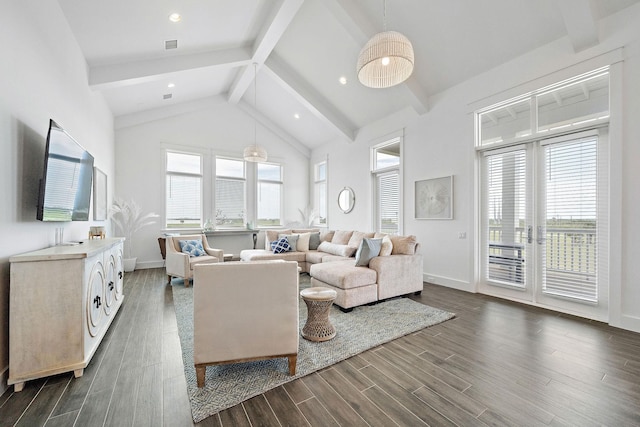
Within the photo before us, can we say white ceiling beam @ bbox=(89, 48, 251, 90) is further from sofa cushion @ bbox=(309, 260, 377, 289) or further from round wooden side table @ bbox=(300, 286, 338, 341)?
round wooden side table @ bbox=(300, 286, 338, 341)

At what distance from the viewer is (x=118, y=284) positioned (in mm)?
3430

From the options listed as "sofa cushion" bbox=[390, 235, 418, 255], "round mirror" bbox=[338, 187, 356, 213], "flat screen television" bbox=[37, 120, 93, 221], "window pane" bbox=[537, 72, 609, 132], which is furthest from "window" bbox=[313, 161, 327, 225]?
"flat screen television" bbox=[37, 120, 93, 221]

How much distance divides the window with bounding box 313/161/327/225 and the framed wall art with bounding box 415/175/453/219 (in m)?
3.32

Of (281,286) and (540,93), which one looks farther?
(540,93)

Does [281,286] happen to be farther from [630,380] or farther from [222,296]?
[630,380]

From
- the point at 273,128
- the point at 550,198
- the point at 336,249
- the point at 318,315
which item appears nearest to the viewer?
the point at 318,315

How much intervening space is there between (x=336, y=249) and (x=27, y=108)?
4462 mm

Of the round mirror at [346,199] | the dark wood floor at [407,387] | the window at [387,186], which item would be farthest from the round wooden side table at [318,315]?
the round mirror at [346,199]

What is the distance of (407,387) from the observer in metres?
1.95

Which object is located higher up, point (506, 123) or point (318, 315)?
point (506, 123)

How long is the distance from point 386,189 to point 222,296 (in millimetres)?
5002

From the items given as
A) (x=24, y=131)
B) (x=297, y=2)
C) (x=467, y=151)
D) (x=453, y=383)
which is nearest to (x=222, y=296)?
(x=453, y=383)

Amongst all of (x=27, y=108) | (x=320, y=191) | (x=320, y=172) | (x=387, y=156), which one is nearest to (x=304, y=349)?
(x=27, y=108)

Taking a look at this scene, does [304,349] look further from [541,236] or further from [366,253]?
[541,236]
